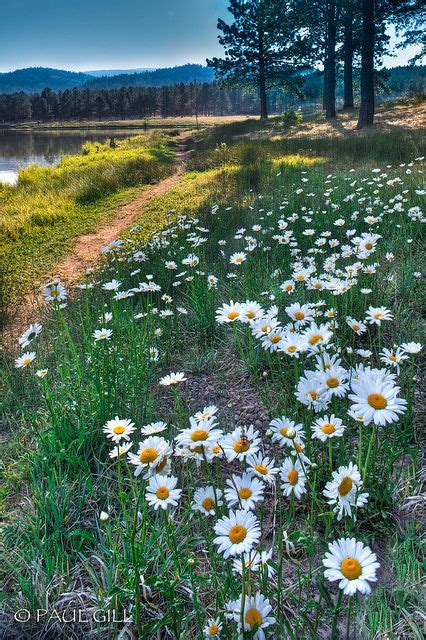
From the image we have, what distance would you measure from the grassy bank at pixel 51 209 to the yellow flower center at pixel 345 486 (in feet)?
19.0

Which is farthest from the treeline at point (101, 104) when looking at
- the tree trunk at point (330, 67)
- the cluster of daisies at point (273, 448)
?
the cluster of daisies at point (273, 448)

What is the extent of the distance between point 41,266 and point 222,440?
700 cm

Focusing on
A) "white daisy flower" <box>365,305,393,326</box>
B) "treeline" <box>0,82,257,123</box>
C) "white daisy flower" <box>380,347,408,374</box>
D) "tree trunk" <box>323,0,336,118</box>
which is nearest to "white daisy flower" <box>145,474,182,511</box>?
"white daisy flower" <box>380,347,408,374</box>

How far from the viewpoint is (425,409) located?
2098 mm

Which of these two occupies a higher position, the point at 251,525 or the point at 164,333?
the point at 251,525

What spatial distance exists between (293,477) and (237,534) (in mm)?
275

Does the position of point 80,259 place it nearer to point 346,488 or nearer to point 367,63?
point 346,488

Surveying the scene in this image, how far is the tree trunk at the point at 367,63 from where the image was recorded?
14278 mm

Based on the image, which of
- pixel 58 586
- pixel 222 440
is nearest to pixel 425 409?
pixel 222 440

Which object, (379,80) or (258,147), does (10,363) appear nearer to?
(258,147)

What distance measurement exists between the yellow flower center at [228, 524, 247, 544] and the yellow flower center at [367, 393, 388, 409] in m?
0.52

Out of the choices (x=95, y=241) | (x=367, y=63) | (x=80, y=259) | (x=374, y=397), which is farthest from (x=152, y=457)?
(x=367, y=63)

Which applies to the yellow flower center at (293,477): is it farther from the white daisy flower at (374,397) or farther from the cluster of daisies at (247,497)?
the white daisy flower at (374,397)

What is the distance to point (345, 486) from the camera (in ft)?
3.77
